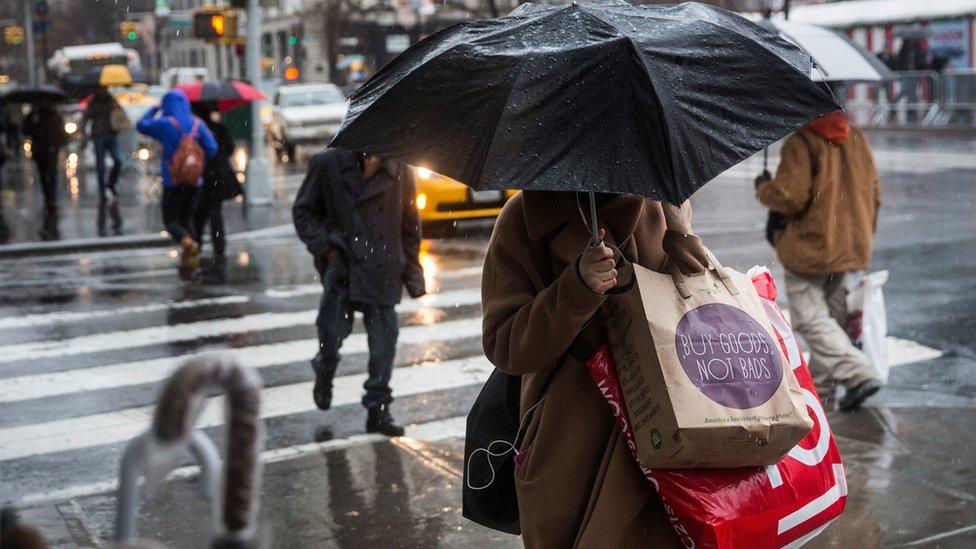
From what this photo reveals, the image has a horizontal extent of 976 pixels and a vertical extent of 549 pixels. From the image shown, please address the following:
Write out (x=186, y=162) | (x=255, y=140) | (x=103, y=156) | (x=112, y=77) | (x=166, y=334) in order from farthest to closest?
(x=112, y=77) < (x=103, y=156) < (x=255, y=140) < (x=186, y=162) < (x=166, y=334)

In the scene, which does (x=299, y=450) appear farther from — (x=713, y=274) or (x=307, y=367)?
(x=713, y=274)

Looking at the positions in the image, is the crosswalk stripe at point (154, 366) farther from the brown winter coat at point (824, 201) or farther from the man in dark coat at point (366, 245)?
the brown winter coat at point (824, 201)

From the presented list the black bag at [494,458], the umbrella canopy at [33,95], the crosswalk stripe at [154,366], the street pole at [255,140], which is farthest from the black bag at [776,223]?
the umbrella canopy at [33,95]

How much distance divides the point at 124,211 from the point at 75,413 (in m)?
12.3

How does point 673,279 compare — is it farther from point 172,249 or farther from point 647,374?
point 172,249

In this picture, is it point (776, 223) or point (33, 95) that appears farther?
point (33, 95)

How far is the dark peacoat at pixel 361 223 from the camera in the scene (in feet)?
21.7

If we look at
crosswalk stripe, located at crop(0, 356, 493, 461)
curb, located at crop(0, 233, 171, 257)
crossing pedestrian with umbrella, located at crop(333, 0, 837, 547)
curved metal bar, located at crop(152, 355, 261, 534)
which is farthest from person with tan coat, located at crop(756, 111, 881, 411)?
curb, located at crop(0, 233, 171, 257)

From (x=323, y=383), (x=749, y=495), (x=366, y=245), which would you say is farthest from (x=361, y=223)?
(x=749, y=495)

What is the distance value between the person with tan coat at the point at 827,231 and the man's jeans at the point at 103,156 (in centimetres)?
1627

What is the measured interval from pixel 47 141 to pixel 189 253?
340 inches

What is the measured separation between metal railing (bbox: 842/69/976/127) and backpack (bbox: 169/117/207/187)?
78.5ft

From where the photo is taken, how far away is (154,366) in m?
8.74

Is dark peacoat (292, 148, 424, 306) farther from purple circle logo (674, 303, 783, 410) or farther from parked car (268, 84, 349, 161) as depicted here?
parked car (268, 84, 349, 161)
